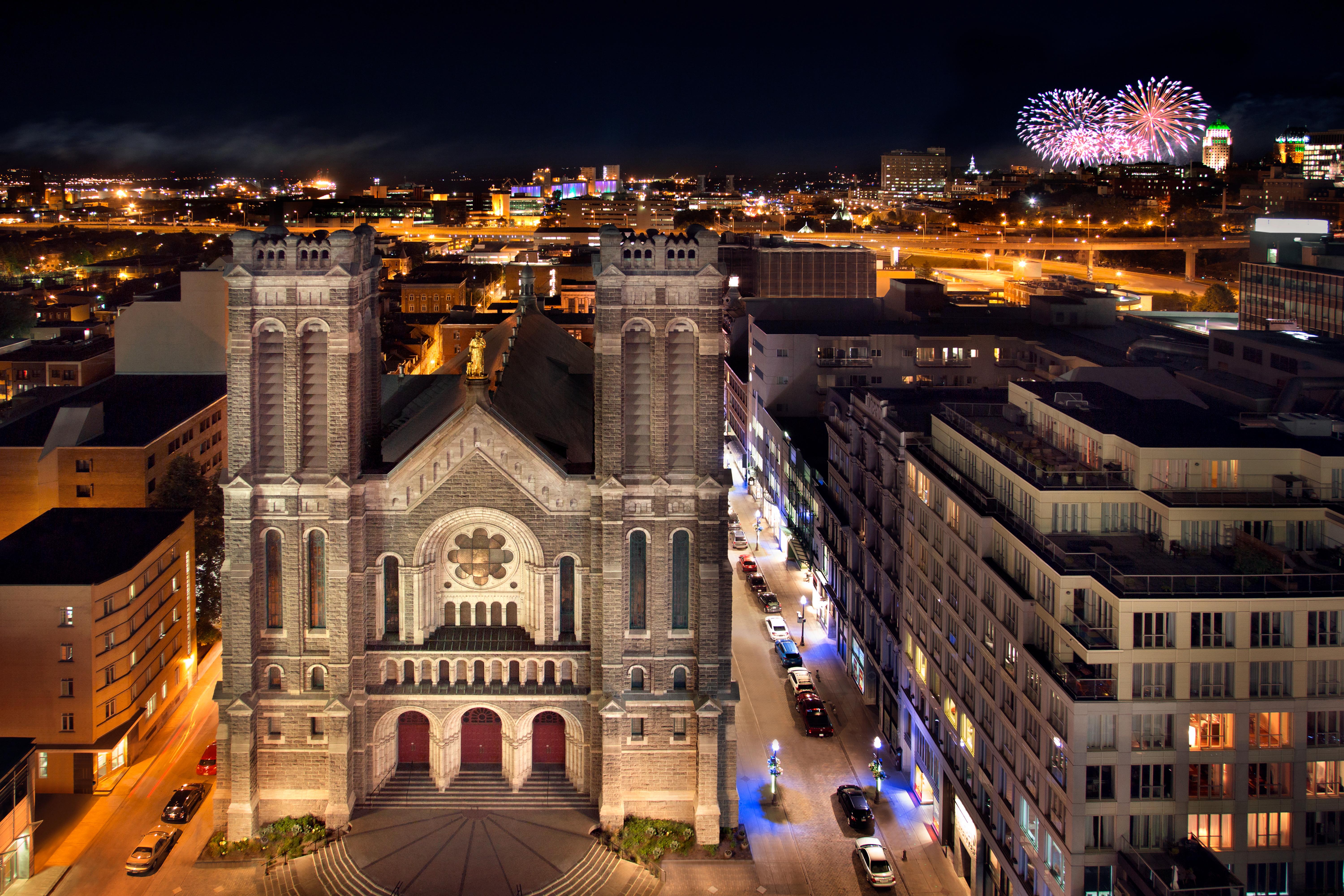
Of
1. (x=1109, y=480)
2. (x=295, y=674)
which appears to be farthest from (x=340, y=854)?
(x=1109, y=480)

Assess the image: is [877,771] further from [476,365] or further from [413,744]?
[476,365]

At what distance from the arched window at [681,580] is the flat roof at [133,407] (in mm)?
53275

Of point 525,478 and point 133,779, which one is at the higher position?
point 525,478

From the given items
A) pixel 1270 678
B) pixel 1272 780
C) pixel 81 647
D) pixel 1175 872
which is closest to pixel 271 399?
pixel 81 647

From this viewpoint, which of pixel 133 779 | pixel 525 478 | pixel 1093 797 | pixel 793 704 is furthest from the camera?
→ pixel 793 704

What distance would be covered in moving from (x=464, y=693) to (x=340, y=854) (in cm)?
933

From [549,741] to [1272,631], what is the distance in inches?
1363

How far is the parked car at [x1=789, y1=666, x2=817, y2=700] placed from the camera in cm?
8244

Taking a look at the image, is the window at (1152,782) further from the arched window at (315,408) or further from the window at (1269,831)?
the arched window at (315,408)

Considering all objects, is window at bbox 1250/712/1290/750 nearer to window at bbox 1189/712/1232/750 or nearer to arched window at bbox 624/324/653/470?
window at bbox 1189/712/1232/750

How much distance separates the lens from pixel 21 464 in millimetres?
97625

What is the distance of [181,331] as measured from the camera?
402ft

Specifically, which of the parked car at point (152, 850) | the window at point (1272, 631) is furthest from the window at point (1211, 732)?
the parked car at point (152, 850)

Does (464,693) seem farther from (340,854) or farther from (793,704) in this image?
(793,704)
